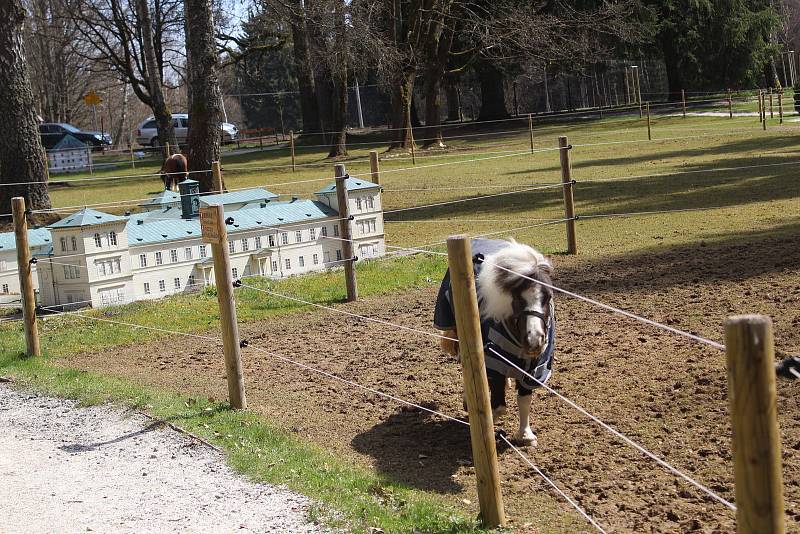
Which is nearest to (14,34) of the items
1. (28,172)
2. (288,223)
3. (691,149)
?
(28,172)

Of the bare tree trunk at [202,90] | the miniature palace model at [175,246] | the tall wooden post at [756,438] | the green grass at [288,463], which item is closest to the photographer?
the tall wooden post at [756,438]

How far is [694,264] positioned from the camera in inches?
410

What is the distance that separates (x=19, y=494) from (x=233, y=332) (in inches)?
72.7

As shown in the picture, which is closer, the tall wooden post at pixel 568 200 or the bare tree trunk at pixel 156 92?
the tall wooden post at pixel 568 200

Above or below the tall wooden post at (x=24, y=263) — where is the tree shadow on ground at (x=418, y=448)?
below

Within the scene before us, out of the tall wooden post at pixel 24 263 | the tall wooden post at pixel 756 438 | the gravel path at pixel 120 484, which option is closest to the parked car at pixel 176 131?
the tall wooden post at pixel 24 263

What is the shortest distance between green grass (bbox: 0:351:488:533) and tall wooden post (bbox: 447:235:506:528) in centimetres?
14

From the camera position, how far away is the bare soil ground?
15.9 ft

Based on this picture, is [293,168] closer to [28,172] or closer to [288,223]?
[28,172]

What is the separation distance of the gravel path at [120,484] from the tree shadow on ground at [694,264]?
16.5ft

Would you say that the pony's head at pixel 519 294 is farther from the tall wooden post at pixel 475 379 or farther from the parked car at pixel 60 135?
the parked car at pixel 60 135

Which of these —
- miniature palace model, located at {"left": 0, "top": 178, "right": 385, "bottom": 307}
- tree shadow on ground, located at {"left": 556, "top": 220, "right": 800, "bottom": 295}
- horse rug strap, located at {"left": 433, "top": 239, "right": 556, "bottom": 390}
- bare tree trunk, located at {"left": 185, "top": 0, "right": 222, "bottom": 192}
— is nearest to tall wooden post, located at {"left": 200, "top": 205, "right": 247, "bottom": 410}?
horse rug strap, located at {"left": 433, "top": 239, "right": 556, "bottom": 390}

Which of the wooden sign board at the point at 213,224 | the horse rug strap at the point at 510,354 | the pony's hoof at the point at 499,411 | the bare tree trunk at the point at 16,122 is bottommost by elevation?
the pony's hoof at the point at 499,411

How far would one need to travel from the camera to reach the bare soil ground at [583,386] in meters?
4.85
